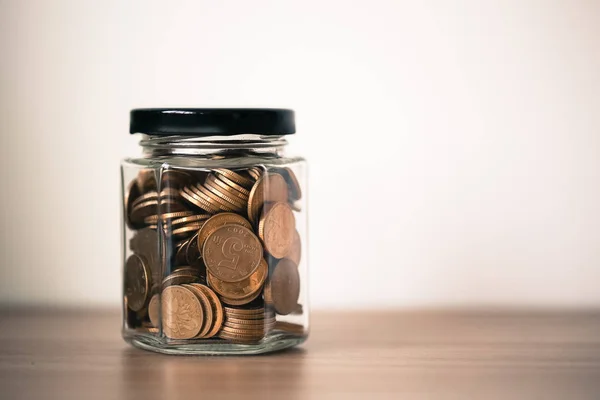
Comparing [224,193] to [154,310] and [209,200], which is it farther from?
[154,310]

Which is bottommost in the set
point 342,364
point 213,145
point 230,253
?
point 342,364

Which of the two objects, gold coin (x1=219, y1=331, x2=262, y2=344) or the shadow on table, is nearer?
the shadow on table

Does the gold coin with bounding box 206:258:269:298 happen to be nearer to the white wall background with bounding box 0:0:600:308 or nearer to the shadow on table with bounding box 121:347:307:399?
the shadow on table with bounding box 121:347:307:399

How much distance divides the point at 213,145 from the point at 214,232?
0.10 m

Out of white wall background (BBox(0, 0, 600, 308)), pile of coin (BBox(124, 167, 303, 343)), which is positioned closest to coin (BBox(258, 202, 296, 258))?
pile of coin (BBox(124, 167, 303, 343))

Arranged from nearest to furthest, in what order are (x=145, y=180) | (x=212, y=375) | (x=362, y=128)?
(x=212, y=375) < (x=145, y=180) < (x=362, y=128)

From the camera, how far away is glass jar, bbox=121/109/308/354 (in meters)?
1.03

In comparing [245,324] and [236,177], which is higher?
[236,177]

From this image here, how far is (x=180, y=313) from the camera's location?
3.43 ft

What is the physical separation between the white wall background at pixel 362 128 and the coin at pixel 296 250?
0.99 ft

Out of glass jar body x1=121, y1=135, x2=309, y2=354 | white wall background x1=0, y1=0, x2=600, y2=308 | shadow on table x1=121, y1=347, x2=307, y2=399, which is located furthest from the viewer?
white wall background x1=0, y1=0, x2=600, y2=308

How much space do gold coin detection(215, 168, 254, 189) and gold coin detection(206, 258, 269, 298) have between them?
0.28ft

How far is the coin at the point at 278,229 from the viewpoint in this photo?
3.43ft

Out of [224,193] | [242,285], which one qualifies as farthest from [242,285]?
[224,193]
